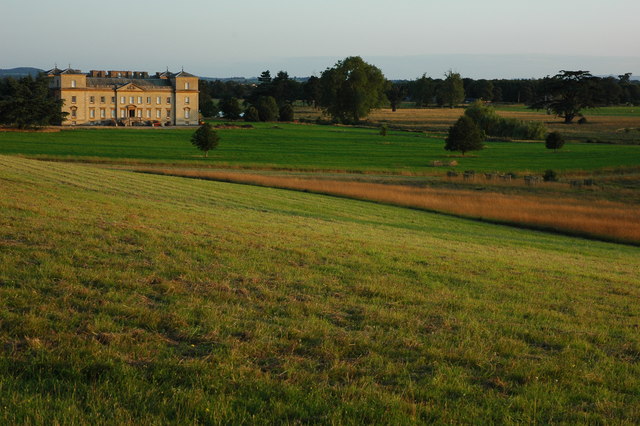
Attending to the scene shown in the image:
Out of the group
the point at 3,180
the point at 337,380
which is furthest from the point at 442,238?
the point at 337,380

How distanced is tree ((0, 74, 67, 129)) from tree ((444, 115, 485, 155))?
65.9m

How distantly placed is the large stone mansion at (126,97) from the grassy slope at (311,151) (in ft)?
95.3

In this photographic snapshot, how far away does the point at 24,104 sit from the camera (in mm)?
105062

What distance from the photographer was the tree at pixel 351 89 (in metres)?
154

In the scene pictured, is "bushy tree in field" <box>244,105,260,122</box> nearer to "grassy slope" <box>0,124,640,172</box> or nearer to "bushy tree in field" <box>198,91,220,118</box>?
"bushy tree in field" <box>198,91,220,118</box>

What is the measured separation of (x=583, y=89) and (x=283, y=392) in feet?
486

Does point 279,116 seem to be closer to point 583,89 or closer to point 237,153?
point 583,89

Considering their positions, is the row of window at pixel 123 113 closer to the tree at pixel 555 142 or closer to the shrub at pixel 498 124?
the shrub at pixel 498 124

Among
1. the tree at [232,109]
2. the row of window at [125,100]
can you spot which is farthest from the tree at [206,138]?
the tree at [232,109]

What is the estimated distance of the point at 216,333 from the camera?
8.23 meters

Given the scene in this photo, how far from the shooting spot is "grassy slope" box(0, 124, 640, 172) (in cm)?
6956

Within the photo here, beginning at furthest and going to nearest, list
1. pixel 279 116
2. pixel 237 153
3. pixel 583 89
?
pixel 279 116 → pixel 583 89 → pixel 237 153

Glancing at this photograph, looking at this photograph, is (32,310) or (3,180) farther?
(3,180)

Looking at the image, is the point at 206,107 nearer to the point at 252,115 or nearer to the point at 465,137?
the point at 252,115
